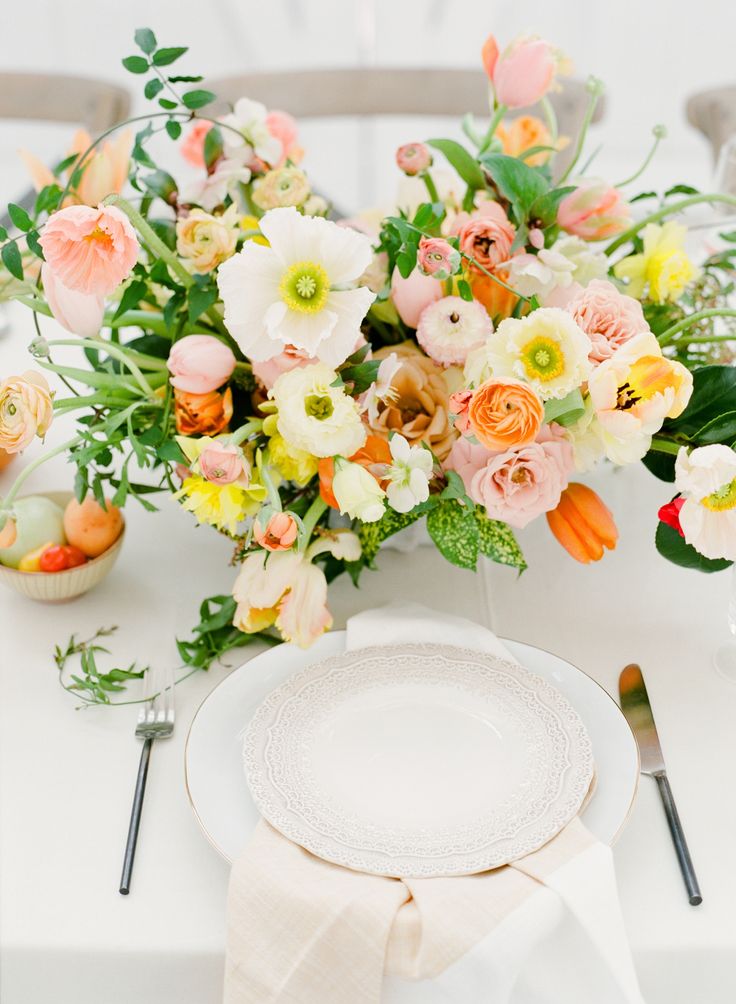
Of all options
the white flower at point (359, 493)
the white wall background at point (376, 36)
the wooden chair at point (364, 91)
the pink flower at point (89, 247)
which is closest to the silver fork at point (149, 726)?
the white flower at point (359, 493)

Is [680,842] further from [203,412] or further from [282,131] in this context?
[282,131]

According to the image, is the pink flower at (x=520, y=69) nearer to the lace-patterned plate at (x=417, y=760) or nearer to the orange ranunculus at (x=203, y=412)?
the orange ranunculus at (x=203, y=412)

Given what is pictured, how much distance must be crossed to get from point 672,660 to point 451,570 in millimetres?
232

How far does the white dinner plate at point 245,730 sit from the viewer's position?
72 centimetres

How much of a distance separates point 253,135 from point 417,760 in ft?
2.08

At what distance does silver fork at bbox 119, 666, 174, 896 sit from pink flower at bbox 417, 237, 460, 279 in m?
0.40

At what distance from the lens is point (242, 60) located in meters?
4.48

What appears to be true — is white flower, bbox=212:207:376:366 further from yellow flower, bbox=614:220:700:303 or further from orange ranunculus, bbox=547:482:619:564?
yellow flower, bbox=614:220:700:303

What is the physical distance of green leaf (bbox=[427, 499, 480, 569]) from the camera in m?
0.87

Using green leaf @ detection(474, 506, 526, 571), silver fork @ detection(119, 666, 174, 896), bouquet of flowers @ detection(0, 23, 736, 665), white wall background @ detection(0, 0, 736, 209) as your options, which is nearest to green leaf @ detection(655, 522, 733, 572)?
bouquet of flowers @ detection(0, 23, 736, 665)

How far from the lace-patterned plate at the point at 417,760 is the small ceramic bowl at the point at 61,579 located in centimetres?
26

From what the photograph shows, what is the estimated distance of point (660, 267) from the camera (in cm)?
98

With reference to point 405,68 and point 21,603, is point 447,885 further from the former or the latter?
point 405,68

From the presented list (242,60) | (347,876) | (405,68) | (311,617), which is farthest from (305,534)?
(242,60)
